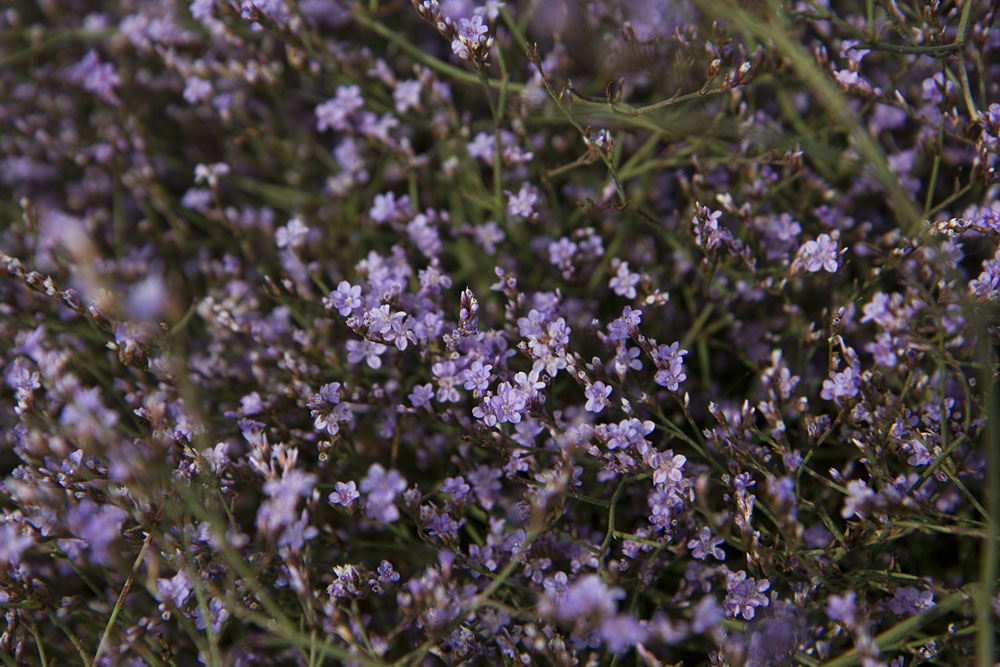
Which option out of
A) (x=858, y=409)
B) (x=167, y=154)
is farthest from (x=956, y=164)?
(x=167, y=154)

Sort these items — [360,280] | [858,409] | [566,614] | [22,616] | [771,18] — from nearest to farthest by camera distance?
1. [566,614]
2. [771,18]
3. [858,409]
4. [22,616]
5. [360,280]

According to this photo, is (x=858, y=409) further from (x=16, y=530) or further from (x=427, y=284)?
(x=16, y=530)

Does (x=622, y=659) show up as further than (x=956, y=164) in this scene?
No

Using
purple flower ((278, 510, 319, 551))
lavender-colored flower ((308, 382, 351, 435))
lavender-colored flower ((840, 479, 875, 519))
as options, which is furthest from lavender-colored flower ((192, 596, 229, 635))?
lavender-colored flower ((840, 479, 875, 519))

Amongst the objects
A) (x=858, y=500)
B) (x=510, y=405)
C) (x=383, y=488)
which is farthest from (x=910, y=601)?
(x=383, y=488)

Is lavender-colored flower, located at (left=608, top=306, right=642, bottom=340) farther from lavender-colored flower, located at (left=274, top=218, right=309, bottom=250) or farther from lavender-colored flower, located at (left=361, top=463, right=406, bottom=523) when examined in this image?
lavender-colored flower, located at (left=274, top=218, right=309, bottom=250)

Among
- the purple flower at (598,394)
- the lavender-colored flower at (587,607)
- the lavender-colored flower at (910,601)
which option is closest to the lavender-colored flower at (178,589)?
the lavender-colored flower at (587,607)
